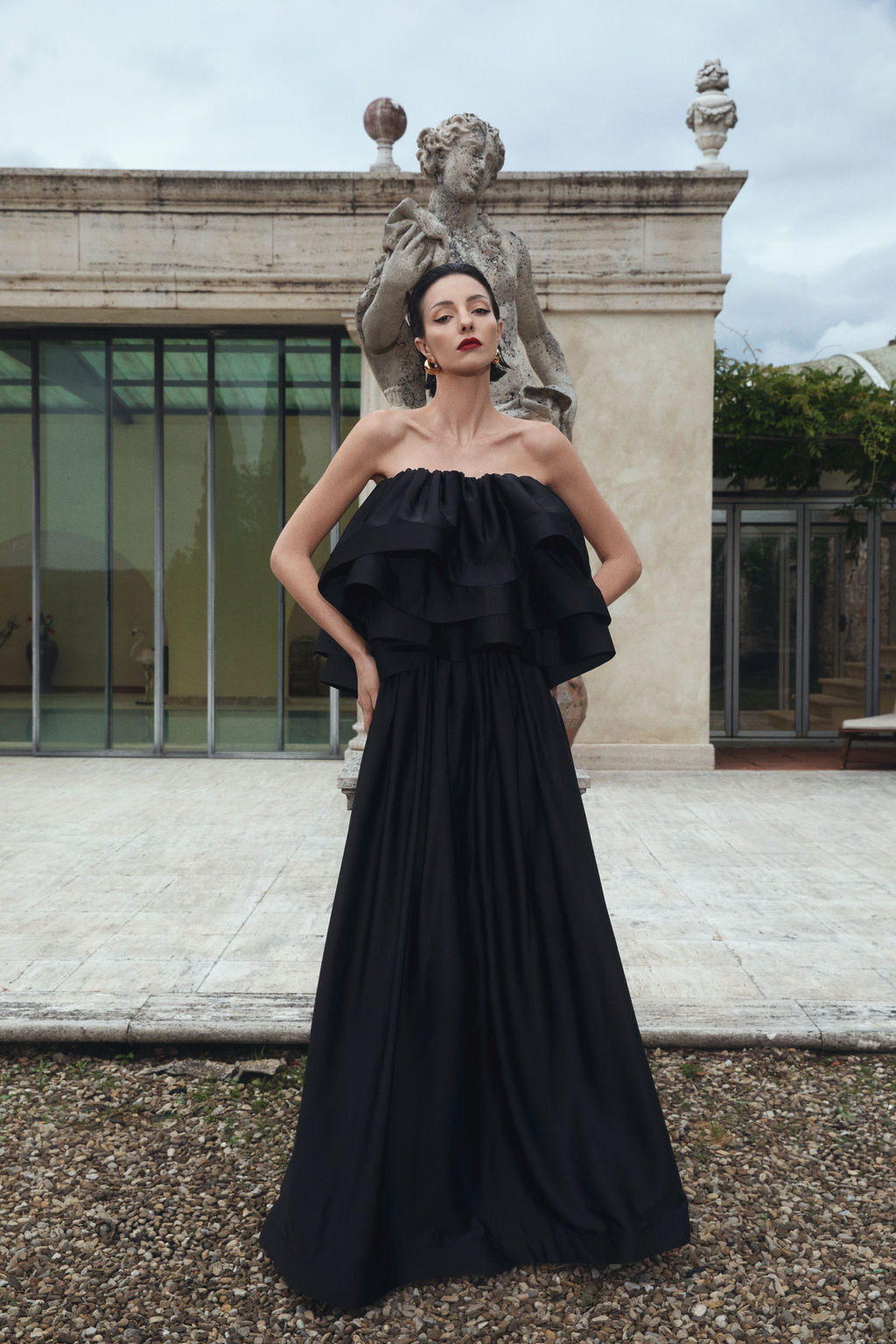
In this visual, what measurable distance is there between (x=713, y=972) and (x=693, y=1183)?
4.79 ft

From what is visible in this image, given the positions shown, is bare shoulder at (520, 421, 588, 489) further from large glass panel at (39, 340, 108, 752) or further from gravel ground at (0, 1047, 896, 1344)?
large glass panel at (39, 340, 108, 752)

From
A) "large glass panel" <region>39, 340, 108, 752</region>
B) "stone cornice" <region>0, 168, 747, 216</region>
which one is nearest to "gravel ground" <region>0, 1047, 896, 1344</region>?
"large glass panel" <region>39, 340, 108, 752</region>

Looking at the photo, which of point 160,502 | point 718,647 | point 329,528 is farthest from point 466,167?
point 718,647

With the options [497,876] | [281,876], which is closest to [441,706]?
[497,876]

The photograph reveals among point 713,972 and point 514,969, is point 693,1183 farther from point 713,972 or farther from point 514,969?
point 713,972

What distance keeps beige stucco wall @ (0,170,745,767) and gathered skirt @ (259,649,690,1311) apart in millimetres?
7079

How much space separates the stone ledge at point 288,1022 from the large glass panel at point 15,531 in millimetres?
7576

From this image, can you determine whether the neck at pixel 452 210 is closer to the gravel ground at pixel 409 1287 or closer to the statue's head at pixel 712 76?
the gravel ground at pixel 409 1287

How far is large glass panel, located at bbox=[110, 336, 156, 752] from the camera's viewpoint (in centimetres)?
1002

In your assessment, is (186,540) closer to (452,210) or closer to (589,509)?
(452,210)

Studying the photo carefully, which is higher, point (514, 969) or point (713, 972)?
point (514, 969)

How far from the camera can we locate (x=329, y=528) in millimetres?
1972

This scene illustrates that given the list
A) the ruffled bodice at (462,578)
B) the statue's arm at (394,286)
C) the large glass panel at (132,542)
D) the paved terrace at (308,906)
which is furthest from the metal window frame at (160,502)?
the ruffled bodice at (462,578)

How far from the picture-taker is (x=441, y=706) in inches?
78.6
